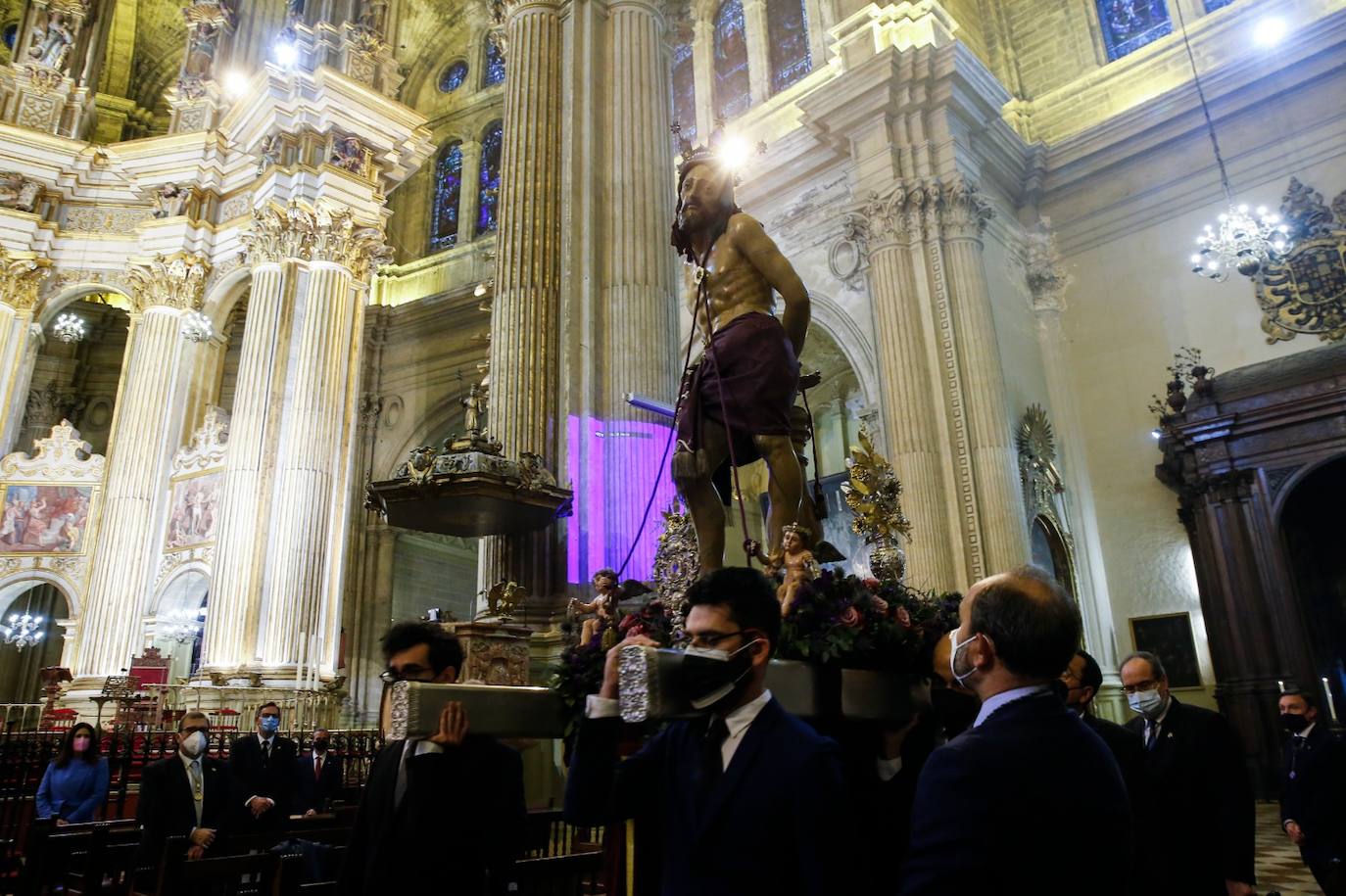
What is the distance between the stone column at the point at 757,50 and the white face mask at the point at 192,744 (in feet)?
47.5

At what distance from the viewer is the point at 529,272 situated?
920 centimetres

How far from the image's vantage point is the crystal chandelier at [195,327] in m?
18.0

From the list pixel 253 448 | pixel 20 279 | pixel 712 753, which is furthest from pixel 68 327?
pixel 712 753

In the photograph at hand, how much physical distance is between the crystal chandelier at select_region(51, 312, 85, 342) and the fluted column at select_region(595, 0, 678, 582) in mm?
15047

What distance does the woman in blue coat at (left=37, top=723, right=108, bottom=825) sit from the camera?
6.14 metres

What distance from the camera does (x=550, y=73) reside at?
9953 mm

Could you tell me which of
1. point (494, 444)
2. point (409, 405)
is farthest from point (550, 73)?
point (409, 405)

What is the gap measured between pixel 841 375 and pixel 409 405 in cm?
998

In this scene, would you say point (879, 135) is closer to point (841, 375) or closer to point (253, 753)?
point (841, 375)

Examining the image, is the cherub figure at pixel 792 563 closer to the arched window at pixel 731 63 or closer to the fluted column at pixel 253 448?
the fluted column at pixel 253 448

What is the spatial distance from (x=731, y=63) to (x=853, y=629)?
55.9 ft

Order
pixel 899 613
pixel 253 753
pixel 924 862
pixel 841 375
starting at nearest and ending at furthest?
pixel 924 862 < pixel 899 613 < pixel 253 753 < pixel 841 375

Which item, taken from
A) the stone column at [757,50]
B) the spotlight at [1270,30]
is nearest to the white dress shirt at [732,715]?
the spotlight at [1270,30]

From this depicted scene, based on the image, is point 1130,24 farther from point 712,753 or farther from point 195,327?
point 195,327
